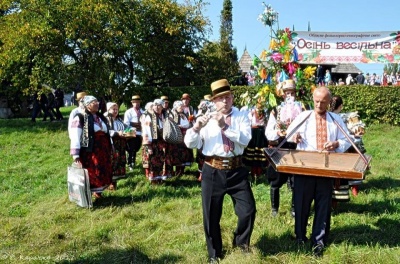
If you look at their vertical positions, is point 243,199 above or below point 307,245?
above

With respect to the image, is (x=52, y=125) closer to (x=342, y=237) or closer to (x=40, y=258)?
(x=40, y=258)

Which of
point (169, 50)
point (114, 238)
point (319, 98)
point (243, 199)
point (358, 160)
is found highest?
point (169, 50)

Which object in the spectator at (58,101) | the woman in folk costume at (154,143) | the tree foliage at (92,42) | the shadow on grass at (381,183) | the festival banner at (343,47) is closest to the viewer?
the shadow on grass at (381,183)

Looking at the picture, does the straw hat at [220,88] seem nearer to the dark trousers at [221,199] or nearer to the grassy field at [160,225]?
the dark trousers at [221,199]

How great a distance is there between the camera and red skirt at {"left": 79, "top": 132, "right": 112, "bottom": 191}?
6.37 m

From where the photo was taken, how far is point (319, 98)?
4.08 meters

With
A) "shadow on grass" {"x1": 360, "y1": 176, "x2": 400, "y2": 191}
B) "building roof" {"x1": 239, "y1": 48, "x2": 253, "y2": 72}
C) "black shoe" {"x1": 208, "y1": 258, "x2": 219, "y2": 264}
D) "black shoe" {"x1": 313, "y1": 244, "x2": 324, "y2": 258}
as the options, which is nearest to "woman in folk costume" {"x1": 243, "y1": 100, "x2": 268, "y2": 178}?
"shadow on grass" {"x1": 360, "y1": 176, "x2": 400, "y2": 191}

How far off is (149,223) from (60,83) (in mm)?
11132

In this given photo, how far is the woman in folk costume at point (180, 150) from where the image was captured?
802 cm

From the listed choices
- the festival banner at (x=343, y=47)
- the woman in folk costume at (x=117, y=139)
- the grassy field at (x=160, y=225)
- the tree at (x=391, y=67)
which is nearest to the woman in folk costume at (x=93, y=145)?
the grassy field at (x=160, y=225)

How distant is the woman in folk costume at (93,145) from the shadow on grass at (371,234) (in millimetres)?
3583

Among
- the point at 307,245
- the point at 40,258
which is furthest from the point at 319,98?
the point at 40,258

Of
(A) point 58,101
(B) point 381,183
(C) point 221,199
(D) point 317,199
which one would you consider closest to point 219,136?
(C) point 221,199

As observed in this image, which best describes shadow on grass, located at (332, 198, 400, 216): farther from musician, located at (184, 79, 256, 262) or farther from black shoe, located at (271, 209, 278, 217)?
musician, located at (184, 79, 256, 262)
